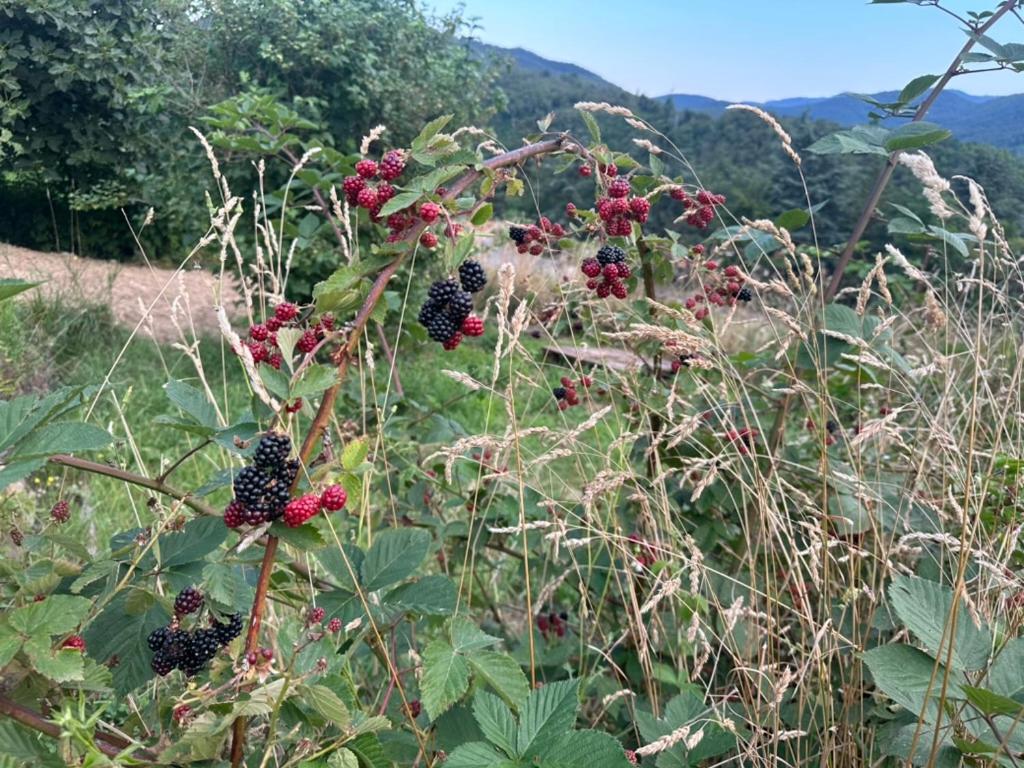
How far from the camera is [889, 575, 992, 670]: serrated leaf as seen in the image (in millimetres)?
935

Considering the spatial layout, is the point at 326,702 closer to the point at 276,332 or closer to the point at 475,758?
the point at 475,758

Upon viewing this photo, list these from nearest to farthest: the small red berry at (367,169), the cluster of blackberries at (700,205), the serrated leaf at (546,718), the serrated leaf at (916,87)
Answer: the serrated leaf at (546,718) < the small red berry at (367,169) < the serrated leaf at (916,87) < the cluster of blackberries at (700,205)

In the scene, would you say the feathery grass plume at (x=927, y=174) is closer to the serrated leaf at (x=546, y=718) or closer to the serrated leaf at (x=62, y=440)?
the serrated leaf at (x=546, y=718)

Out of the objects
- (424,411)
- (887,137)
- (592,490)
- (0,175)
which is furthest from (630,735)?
(0,175)

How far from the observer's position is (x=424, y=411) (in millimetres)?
2012

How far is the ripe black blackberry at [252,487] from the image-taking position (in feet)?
2.30

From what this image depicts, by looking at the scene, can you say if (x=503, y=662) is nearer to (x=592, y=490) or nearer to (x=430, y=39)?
(x=592, y=490)

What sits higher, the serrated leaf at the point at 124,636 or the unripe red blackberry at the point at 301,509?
the unripe red blackberry at the point at 301,509

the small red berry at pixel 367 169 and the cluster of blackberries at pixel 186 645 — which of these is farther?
the small red berry at pixel 367 169

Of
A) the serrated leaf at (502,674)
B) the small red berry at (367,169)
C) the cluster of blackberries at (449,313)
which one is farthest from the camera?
the small red berry at (367,169)

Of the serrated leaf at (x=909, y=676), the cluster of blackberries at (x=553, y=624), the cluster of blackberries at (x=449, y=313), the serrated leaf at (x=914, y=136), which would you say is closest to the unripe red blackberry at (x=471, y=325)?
the cluster of blackberries at (x=449, y=313)

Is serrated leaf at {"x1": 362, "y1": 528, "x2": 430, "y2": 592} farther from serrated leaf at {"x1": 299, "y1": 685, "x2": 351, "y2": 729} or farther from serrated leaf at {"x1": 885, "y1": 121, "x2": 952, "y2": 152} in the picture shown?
serrated leaf at {"x1": 885, "y1": 121, "x2": 952, "y2": 152}

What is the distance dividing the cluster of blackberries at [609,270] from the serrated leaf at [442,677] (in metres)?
0.69

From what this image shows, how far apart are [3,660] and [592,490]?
72 cm
